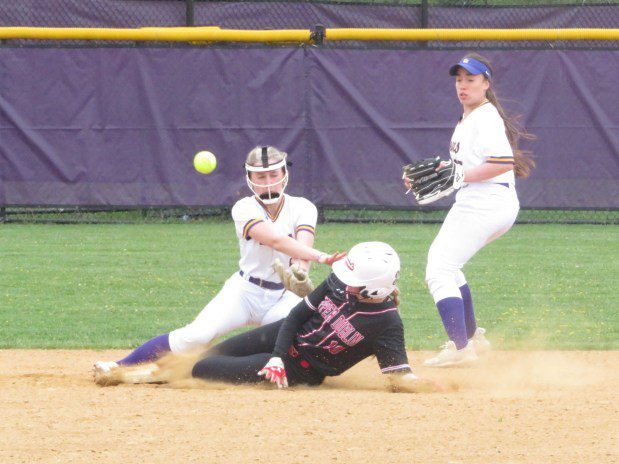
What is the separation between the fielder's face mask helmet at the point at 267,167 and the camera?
5.34 metres

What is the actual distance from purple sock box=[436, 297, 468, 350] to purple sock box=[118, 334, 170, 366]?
1.51m

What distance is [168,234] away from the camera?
1159 centimetres

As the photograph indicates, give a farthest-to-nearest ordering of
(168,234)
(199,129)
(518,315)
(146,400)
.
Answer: (199,129) → (168,234) → (518,315) → (146,400)

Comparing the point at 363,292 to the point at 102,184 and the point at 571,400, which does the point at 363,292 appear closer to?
the point at 571,400

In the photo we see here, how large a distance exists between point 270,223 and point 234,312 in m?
0.49

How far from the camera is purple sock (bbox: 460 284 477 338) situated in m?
6.18

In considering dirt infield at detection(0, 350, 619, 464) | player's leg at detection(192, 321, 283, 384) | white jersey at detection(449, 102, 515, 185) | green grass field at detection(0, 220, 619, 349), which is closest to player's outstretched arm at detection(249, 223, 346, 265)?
player's leg at detection(192, 321, 283, 384)

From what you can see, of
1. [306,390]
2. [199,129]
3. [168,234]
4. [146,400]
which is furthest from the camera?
[199,129]

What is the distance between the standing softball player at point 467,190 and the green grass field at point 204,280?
798mm

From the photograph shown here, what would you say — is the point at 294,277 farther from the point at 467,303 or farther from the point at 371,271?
the point at 467,303

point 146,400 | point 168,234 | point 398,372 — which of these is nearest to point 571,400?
point 398,372

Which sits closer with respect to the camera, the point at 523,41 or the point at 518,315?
the point at 518,315

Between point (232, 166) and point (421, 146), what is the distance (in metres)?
2.20

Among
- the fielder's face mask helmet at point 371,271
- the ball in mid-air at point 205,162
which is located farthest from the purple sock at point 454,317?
the ball in mid-air at point 205,162
